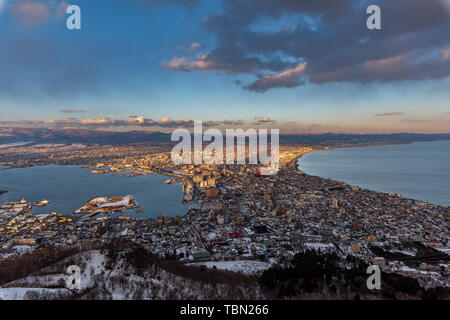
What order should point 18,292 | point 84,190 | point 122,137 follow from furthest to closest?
1. point 122,137
2. point 84,190
3. point 18,292

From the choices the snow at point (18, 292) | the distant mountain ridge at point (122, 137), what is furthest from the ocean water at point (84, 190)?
the distant mountain ridge at point (122, 137)

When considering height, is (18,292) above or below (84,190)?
above

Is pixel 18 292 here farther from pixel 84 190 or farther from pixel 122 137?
pixel 122 137

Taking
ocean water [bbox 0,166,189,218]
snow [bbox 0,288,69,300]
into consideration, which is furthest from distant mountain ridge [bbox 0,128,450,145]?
snow [bbox 0,288,69,300]

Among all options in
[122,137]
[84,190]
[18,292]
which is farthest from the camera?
[122,137]

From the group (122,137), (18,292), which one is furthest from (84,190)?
(122,137)

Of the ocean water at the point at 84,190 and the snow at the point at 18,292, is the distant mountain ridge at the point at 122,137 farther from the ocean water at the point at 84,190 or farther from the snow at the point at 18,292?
the snow at the point at 18,292

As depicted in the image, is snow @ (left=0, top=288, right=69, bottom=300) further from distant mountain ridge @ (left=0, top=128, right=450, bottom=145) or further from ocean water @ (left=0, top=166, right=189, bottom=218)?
distant mountain ridge @ (left=0, top=128, right=450, bottom=145)
